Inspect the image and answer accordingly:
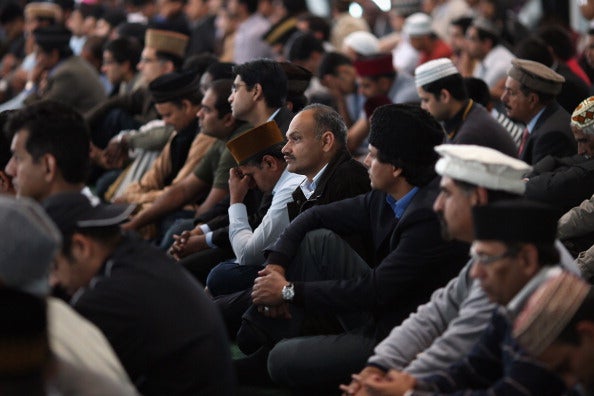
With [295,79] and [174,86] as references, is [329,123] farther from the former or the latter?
[174,86]

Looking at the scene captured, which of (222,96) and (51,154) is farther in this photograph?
(222,96)

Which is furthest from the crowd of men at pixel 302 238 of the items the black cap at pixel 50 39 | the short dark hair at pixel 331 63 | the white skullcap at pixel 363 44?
the black cap at pixel 50 39

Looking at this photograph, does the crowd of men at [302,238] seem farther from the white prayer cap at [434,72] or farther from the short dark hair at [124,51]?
the short dark hair at [124,51]

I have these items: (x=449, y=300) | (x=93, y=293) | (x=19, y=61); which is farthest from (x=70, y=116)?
(x=19, y=61)

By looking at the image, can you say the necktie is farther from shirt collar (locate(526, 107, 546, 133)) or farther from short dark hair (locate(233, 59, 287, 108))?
short dark hair (locate(233, 59, 287, 108))

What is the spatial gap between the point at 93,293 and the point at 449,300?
1.01 meters

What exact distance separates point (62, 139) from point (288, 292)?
91 centimetres

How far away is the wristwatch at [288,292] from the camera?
3.87m

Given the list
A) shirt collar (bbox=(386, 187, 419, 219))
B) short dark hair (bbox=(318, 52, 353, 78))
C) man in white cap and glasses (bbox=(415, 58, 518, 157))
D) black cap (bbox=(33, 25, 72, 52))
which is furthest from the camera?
black cap (bbox=(33, 25, 72, 52))

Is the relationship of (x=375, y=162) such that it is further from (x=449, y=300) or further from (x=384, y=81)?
(x=384, y=81)

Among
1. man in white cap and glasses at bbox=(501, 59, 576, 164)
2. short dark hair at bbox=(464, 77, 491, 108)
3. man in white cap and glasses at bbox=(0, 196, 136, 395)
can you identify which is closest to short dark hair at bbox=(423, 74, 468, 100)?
man in white cap and glasses at bbox=(501, 59, 576, 164)

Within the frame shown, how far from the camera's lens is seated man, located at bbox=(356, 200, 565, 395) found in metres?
2.62

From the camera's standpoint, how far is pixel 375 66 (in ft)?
24.0

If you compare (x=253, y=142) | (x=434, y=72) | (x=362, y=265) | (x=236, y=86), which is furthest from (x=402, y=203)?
(x=434, y=72)
